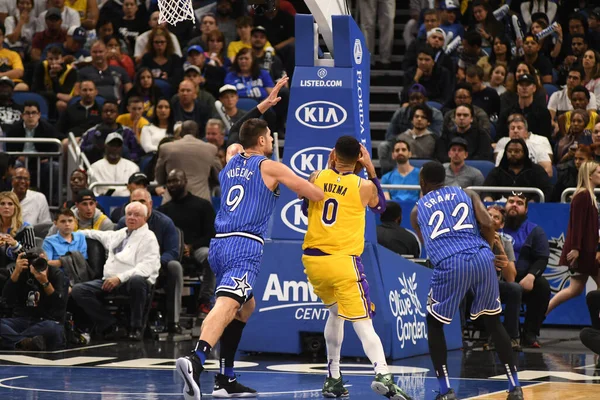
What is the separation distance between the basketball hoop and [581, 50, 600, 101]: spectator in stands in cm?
838

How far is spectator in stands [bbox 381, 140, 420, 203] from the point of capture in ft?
52.2

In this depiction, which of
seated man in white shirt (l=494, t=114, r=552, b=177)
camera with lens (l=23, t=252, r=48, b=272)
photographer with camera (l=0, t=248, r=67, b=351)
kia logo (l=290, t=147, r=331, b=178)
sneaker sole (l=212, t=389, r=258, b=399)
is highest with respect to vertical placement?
seated man in white shirt (l=494, t=114, r=552, b=177)

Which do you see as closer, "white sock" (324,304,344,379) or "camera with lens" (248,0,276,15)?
"white sock" (324,304,344,379)

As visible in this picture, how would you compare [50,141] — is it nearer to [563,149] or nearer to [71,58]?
[71,58]

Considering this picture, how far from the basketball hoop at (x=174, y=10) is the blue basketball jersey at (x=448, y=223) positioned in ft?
12.6

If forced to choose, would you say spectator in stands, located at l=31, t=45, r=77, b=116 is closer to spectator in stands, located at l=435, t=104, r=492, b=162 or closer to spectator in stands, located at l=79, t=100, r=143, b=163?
spectator in stands, located at l=79, t=100, r=143, b=163

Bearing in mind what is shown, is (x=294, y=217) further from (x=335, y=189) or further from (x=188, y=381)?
(x=188, y=381)

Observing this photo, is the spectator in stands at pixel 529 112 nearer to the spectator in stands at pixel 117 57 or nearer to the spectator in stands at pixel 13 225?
the spectator in stands at pixel 117 57

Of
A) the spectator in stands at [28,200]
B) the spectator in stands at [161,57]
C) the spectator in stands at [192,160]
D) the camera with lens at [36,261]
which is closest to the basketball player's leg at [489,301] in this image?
the camera with lens at [36,261]

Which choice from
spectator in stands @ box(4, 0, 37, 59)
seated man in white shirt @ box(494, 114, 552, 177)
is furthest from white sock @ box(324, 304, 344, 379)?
spectator in stands @ box(4, 0, 37, 59)

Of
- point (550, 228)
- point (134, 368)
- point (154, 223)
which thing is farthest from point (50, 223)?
point (550, 228)

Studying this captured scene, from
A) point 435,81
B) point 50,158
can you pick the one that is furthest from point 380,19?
point 50,158

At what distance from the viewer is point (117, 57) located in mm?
20516

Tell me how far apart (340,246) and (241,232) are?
Answer: 0.86 metres
